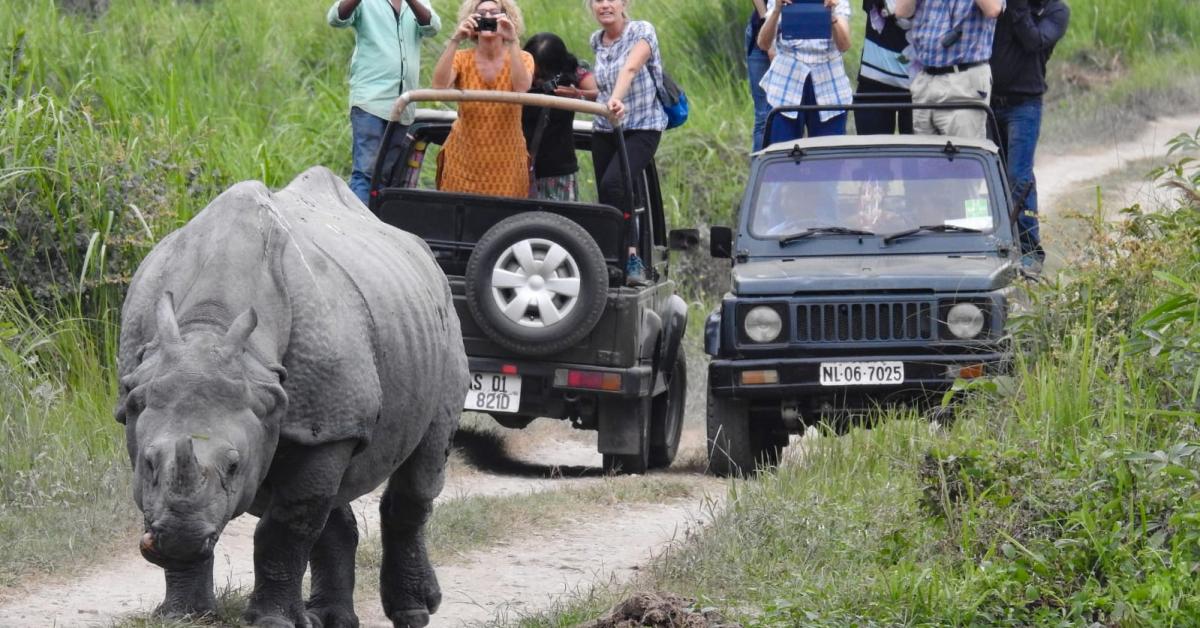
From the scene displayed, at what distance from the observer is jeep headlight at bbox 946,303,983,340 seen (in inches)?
346

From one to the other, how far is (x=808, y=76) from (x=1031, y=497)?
522 centimetres

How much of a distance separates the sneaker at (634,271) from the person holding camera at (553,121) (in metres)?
0.53

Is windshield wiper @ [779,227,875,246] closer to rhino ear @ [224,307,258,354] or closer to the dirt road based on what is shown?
the dirt road

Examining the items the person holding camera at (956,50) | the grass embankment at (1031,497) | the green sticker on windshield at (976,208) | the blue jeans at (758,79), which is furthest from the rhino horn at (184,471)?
the blue jeans at (758,79)

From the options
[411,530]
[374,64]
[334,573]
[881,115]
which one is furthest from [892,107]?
[334,573]

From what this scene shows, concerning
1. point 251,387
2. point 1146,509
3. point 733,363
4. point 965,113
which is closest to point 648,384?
point 733,363

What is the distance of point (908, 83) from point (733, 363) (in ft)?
9.88

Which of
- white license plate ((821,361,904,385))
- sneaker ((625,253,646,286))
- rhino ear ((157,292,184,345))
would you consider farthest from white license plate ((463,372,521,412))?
rhino ear ((157,292,184,345))

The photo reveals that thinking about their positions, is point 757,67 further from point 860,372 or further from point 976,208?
point 860,372

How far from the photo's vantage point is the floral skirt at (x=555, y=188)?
972cm

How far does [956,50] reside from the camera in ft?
34.4

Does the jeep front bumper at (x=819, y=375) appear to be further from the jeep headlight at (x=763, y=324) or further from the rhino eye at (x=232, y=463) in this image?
the rhino eye at (x=232, y=463)

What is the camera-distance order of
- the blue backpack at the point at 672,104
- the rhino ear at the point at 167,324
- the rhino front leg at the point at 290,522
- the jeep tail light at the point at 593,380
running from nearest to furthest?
the rhino ear at the point at 167,324
the rhino front leg at the point at 290,522
the jeep tail light at the point at 593,380
the blue backpack at the point at 672,104

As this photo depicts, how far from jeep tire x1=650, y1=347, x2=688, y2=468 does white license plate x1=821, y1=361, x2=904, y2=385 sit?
4.34ft
